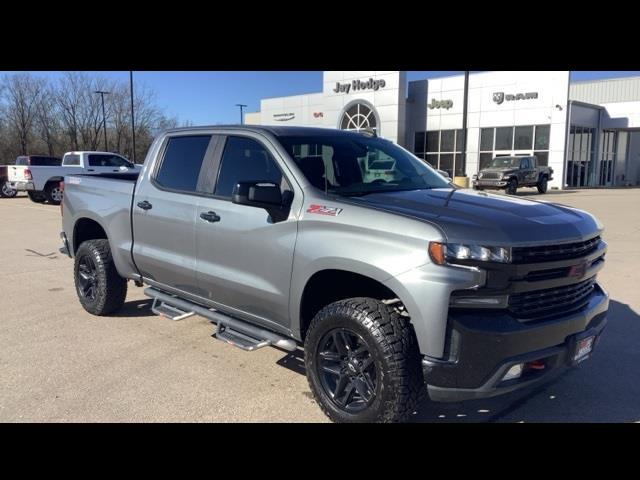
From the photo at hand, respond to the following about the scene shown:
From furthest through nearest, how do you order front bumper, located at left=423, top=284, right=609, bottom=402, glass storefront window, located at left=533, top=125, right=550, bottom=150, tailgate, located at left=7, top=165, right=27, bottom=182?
glass storefront window, located at left=533, top=125, right=550, bottom=150 → tailgate, located at left=7, top=165, right=27, bottom=182 → front bumper, located at left=423, top=284, right=609, bottom=402

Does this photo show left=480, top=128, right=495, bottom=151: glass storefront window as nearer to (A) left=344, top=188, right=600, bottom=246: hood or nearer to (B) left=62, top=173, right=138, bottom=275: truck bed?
(B) left=62, top=173, right=138, bottom=275: truck bed

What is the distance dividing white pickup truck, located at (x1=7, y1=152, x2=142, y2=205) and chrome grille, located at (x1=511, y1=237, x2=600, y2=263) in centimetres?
1833

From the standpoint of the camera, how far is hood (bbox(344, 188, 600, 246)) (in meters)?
2.98

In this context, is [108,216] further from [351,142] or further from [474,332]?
[474,332]

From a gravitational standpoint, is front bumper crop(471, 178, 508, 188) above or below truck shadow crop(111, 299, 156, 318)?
above

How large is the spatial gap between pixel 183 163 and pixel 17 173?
62.2 feet

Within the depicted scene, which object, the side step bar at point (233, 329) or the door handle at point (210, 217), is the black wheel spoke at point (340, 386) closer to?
the side step bar at point (233, 329)

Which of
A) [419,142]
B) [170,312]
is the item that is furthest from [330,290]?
[419,142]

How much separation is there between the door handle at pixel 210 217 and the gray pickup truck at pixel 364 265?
22 mm

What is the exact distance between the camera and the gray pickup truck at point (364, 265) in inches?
116

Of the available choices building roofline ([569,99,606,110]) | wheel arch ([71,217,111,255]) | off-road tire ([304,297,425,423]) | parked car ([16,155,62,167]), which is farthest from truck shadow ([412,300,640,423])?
building roofline ([569,99,606,110])

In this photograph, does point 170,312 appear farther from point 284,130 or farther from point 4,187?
point 4,187
